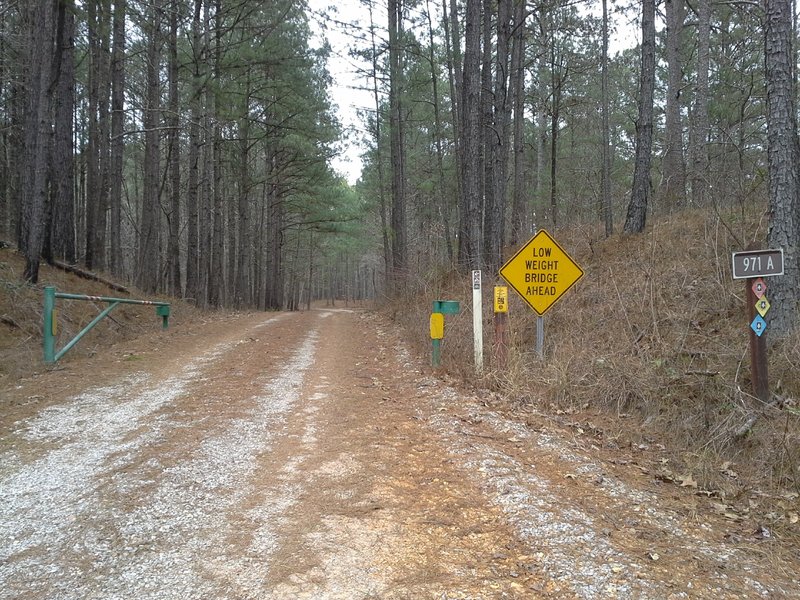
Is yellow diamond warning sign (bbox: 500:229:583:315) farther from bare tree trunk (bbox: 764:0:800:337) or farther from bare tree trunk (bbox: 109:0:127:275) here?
bare tree trunk (bbox: 109:0:127:275)

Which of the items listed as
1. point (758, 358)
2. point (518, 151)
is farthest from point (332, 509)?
point (518, 151)

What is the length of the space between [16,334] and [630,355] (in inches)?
399

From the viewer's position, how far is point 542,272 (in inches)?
257

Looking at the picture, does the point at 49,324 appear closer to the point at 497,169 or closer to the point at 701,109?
the point at 497,169

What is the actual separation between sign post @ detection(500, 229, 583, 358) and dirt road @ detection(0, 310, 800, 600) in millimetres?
1650

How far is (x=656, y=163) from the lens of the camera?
21688 millimetres

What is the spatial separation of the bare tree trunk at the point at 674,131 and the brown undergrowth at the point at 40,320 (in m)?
12.8

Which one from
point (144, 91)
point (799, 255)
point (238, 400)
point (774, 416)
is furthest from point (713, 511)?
point (144, 91)

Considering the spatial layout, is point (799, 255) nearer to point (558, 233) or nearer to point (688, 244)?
point (688, 244)

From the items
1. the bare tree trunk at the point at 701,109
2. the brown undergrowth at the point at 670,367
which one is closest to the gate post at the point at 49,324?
the brown undergrowth at the point at 670,367

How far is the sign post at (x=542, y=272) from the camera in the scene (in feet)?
21.2

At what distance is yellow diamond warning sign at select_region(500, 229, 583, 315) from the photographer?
6.46m

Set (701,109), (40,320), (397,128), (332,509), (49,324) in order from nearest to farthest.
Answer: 1. (332,509)
2. (49,324)
3. (40,320)
4. (701,109)
5. (397,128)

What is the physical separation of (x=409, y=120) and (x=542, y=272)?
15.7 metres
